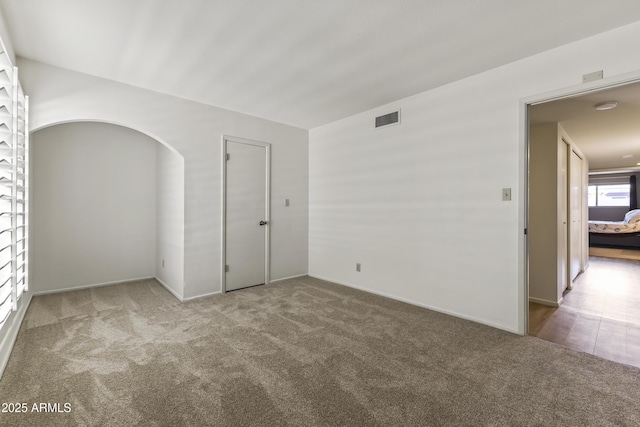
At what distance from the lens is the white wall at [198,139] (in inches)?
109

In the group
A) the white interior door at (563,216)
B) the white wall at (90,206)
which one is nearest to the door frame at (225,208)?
the white wall at (90,206)

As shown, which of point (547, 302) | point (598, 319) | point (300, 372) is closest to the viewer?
point (300, 372)

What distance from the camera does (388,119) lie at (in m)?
3.66

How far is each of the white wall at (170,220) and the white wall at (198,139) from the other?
128mm

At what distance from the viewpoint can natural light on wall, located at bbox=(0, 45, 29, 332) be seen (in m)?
2.00

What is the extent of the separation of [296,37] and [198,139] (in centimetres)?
202

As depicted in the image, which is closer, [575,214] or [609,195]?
[575,214]

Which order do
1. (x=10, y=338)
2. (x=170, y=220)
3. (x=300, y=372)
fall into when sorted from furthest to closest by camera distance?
(x=170, y=220) < (x=10, y=338) < (x=300, y=372)

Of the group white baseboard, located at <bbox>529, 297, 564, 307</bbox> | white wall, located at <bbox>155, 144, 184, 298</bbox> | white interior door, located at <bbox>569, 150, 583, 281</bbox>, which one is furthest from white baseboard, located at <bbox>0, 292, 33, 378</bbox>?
white interior door, located at <bbox>569, 150, 583, 281</bbox>

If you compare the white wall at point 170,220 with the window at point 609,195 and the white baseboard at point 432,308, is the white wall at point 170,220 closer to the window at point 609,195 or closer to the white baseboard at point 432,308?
the white baseboard at point 432,308

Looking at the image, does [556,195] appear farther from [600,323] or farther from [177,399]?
[177,399]

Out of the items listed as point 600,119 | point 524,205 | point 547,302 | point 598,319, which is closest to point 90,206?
point 524,205

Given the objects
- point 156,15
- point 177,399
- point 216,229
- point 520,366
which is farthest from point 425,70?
point 177,399

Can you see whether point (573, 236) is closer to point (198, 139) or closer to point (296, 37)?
point (296, 37)
